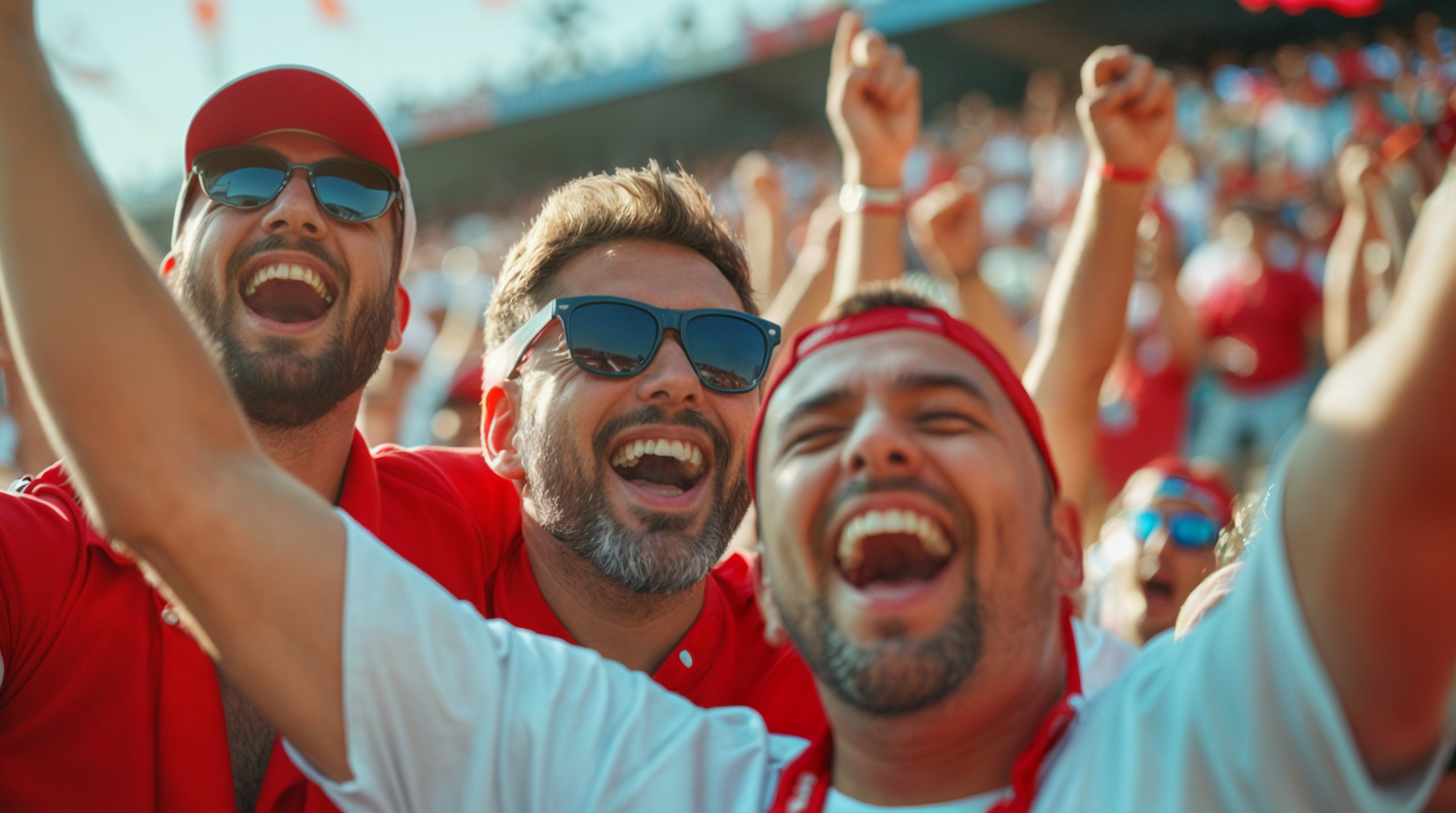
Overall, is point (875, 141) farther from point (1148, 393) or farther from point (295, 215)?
point (1148, 393)

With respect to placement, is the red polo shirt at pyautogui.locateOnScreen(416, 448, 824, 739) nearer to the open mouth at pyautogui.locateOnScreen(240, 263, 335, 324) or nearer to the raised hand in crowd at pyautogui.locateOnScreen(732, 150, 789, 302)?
the open mouth at pyautogui.locateOnScreen(240, 263, 335, 324)

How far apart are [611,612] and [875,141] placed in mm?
1531

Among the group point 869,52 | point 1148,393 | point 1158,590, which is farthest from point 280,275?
point 1148,393

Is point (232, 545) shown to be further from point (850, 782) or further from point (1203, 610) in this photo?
point (1203, 610)

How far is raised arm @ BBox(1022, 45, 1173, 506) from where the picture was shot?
9.12 ft

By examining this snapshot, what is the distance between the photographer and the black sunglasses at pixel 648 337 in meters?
2.29

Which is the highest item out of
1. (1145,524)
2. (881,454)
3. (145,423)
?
(145,423)

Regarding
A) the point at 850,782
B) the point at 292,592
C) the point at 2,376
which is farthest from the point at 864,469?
the point at 2,376

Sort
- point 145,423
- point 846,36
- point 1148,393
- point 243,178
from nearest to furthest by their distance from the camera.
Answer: point 145,423 → point 243,178 → point 846,36 → point 1148,393

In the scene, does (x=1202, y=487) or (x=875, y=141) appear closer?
(x=875, y=141)

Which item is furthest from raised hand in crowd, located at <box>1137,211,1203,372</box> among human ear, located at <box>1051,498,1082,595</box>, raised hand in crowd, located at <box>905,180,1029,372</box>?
human ear, located at <box>1051,498,1082,595</box>

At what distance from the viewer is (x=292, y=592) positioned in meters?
1.42

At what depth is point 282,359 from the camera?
83.3 inches

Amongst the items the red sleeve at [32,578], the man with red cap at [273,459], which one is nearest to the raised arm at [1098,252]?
the man with red cap at [273,459]
